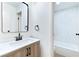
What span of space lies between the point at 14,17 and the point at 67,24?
208 centimetres

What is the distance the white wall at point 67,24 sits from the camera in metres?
3.04

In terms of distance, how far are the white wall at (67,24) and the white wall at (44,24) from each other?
0.79m

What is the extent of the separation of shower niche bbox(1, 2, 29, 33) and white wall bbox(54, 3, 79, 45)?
123cm

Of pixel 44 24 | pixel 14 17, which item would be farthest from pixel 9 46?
pixel 44 24

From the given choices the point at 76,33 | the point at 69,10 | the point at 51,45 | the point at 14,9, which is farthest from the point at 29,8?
the point at 76,33

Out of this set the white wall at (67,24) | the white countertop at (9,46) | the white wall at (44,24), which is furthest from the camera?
the white wall at (67,24)

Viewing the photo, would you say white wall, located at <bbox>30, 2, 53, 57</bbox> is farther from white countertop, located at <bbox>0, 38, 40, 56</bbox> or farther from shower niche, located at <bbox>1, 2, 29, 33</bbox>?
white countertop, located at <bbox>0, 38, 40, 56</bbox>

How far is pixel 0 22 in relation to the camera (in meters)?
1.69

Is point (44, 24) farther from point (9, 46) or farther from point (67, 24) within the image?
point (67, 24)

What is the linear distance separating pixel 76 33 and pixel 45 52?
4.79 ft

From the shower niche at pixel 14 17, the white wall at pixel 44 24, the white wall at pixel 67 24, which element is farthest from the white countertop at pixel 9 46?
the white wall at pixel 67 24

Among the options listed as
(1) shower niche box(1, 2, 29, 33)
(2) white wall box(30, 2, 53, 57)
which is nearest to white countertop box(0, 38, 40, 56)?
(1) shower niche box(1, 2, 29, 33)

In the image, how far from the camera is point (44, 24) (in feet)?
7.65

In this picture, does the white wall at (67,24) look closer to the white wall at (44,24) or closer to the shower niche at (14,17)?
the white wall at (44,24)
